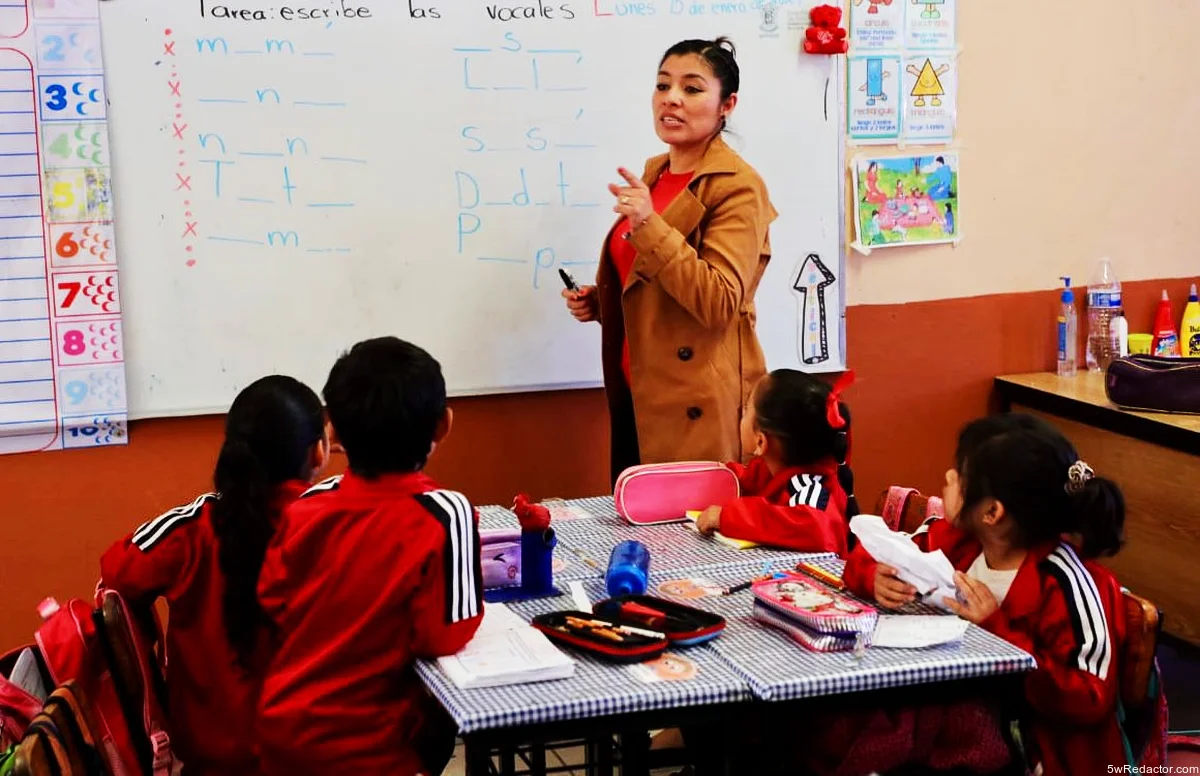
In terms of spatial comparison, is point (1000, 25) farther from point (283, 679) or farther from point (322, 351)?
point (283, 679)

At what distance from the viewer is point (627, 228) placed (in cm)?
315

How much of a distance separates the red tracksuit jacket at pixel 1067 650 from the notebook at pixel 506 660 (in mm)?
682

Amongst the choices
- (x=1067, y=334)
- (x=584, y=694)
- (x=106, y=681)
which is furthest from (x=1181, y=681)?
(x=106, y=681)

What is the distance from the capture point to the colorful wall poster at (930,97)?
12.3ft

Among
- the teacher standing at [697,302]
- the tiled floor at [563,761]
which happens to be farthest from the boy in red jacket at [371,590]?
the tiled floor at [563,761]

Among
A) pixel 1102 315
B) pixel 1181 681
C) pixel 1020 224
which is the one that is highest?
pixel 1020 224

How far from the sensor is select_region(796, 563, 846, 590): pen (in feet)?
7.13

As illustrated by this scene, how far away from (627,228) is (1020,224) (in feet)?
4.60

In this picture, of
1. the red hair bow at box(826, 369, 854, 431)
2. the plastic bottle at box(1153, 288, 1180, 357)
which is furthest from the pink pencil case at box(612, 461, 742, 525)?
the plastic bottle at box(1153, 288, 1180, 357)

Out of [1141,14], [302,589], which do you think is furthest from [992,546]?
[1141,14]

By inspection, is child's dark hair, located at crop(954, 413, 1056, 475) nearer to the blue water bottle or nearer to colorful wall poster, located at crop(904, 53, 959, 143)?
the blue water bottle

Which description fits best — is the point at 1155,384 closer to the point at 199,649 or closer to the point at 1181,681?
the point at 1181,681

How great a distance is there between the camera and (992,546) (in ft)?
6.98

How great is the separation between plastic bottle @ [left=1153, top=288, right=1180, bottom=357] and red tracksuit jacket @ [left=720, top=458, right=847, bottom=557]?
1909mm
